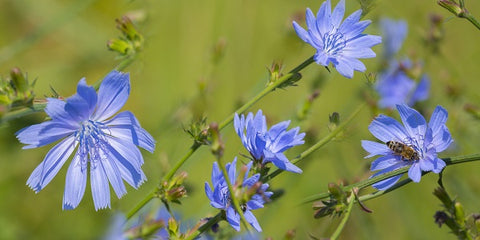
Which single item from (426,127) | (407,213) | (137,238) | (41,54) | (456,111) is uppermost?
(41,54)

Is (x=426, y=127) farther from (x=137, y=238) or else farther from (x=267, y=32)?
(x=267, y=32)

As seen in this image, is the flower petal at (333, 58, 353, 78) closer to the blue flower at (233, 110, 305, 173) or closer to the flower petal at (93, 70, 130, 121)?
the blue flower at (233, 110, 305, 173)

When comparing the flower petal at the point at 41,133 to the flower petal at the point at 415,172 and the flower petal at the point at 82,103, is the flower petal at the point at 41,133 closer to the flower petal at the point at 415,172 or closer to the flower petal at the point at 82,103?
the flower petal at the point at 82,103

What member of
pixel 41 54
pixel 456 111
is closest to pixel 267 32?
pixel 41 54

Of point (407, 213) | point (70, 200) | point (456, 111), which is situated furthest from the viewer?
point (407, 213)

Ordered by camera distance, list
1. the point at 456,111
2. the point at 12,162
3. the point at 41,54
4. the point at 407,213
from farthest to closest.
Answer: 1. the point at 41,54
2. the point at 12,162
3. the point at 407,213
4. the point at 456,111

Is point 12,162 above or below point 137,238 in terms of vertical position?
above

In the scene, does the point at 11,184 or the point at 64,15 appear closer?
the point at 64,15

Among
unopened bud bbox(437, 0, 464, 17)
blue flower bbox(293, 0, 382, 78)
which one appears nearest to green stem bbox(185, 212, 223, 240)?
blue flower bbox(293, 0, 382, 78)
